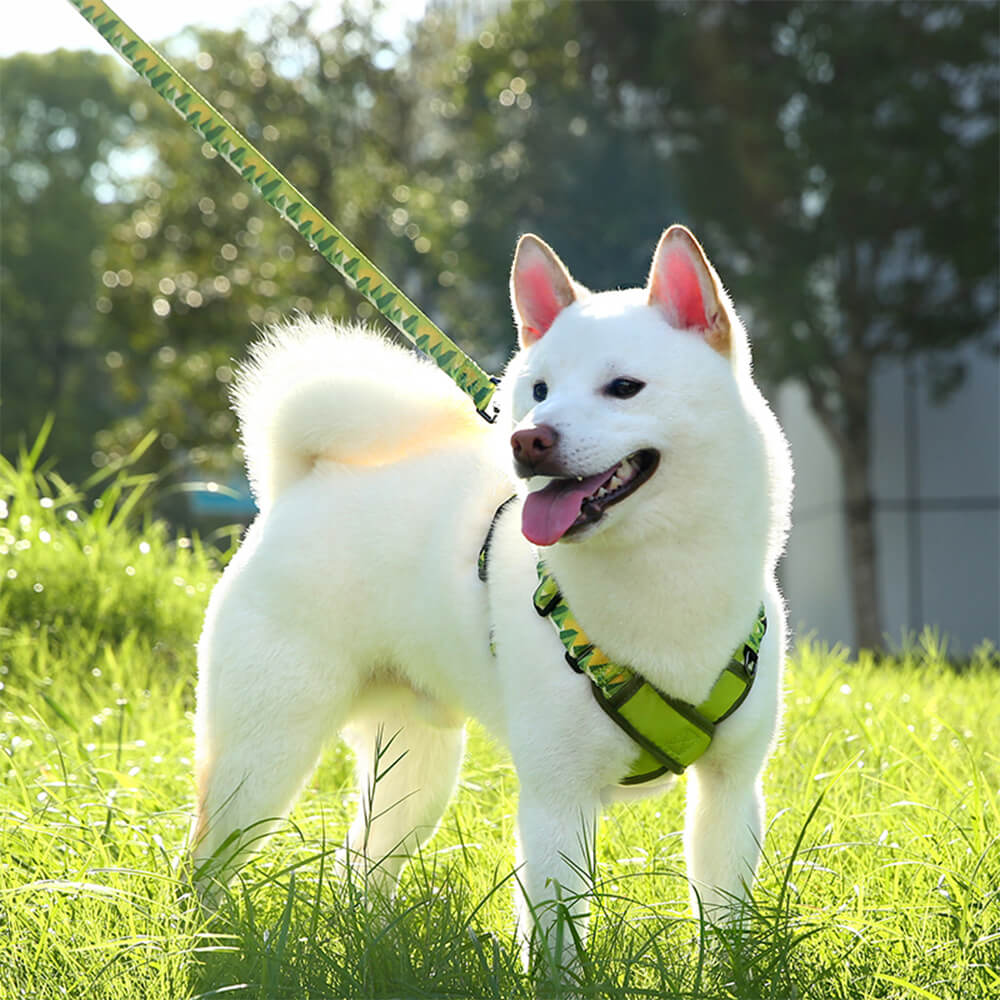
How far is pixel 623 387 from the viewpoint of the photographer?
7.73 feet

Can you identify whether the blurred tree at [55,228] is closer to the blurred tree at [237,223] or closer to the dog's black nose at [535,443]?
the blurred tree at [237,223]

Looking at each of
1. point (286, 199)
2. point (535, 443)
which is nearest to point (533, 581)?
point (535, 443)

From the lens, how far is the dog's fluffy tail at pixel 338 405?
315 cm

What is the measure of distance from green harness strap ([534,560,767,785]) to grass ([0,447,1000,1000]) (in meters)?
0.28

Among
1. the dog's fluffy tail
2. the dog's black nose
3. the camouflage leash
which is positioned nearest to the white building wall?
the dog's fluffy tail

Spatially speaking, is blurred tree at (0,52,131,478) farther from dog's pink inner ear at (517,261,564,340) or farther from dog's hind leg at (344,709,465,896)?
dog's pink inner ear at (517,261,564,340)

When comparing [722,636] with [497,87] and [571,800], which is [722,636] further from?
[497,87]

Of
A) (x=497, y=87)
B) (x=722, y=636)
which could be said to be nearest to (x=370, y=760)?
(x=722, y=636)

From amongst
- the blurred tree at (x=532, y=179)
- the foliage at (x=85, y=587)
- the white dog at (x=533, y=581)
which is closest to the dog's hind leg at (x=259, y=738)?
the white dog at (x=533, y=581)

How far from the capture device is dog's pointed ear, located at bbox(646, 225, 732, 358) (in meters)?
2.41

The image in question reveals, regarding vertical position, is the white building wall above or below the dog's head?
above

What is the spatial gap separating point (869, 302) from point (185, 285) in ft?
31.2

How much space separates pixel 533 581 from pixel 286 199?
1162 millimetres

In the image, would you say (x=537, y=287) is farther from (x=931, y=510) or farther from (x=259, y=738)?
(x=931, y=510)
